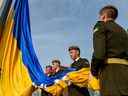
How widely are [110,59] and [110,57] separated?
Result: 1.1 inches

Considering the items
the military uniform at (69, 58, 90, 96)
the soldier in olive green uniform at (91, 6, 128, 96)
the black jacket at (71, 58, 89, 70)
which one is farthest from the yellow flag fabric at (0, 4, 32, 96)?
the soldier in olive green uniform at (91, 6, 128, 96)

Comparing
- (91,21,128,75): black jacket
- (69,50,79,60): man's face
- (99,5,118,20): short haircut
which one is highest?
(99,5,118,20): short haircut

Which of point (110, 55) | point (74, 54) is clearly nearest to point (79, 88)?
point (74, 54)

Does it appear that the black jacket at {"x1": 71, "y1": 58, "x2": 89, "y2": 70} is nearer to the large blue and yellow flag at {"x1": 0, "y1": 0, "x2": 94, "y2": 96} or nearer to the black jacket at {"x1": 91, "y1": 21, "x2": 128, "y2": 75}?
the large blue and yellow flag at {"x1": 0, "y1": 0, "x2": 94, "y2": 96}

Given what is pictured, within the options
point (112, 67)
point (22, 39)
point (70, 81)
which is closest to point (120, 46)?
point (112, 67)

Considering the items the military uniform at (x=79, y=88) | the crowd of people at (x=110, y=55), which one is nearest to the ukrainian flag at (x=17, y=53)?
the military uniform at (x=79, y=88)

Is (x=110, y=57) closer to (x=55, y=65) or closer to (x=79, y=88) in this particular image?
A: (x=79, y=88)

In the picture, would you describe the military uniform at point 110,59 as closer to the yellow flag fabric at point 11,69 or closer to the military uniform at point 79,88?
the military uniform at point 79,88

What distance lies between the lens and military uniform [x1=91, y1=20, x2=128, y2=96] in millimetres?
7398

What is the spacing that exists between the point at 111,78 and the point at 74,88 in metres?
3.89

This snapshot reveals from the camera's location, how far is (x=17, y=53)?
11.8 meters

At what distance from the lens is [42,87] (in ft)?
38.0

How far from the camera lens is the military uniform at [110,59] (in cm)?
740

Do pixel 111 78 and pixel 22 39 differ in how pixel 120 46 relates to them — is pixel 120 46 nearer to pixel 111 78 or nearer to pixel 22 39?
pixel 111 78
